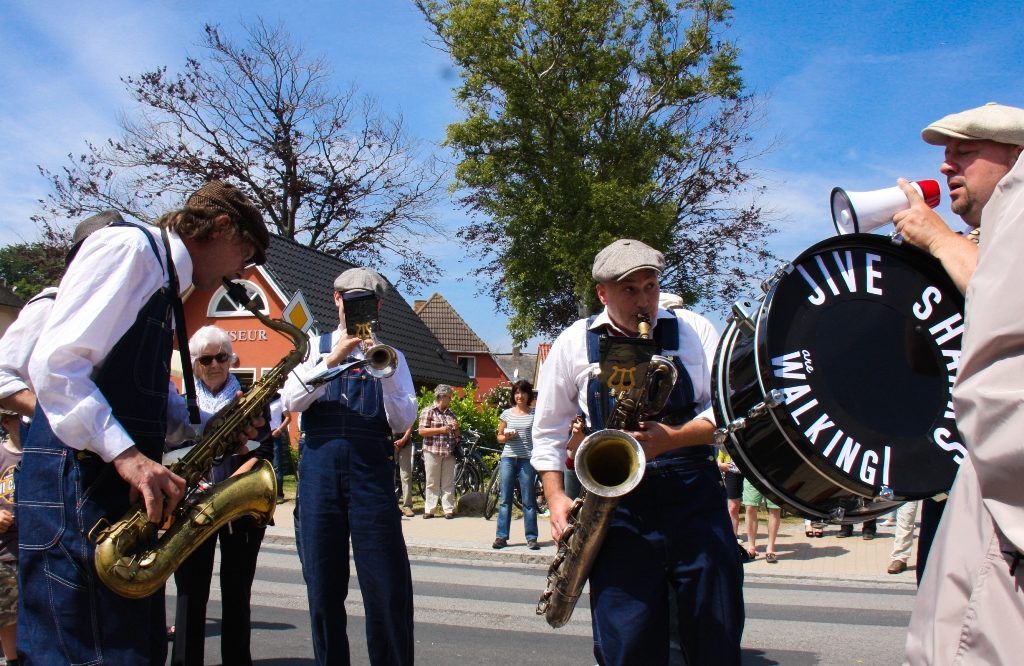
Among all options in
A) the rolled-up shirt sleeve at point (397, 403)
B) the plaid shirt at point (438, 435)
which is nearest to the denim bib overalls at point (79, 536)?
the rolled-up shirt sleeve at point (397, 403)

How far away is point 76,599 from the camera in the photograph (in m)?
2.65

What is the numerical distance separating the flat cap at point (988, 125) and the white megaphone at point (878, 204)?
169 mm

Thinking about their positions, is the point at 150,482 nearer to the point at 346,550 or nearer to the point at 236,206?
the point at 236,206

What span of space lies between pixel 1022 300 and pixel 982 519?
42cm

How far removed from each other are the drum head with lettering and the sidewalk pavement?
6.93 m

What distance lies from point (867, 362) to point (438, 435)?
443 inches

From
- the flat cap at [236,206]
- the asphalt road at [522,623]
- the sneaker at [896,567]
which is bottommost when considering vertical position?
the asphalt road at [522,623]

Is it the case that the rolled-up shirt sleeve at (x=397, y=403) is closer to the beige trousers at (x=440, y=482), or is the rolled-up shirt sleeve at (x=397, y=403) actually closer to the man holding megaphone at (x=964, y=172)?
the man holding megaphone at (x=964, y=172)

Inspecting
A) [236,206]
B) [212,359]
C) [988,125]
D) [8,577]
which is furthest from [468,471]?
[988,125]

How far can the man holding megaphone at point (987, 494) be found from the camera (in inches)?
62.2

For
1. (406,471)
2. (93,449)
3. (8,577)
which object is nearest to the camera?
(93,449)

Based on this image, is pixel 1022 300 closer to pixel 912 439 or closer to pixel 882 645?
pixel 912 439

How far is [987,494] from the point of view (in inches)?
64.2

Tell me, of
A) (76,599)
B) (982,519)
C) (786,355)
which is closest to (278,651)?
(76,599)
